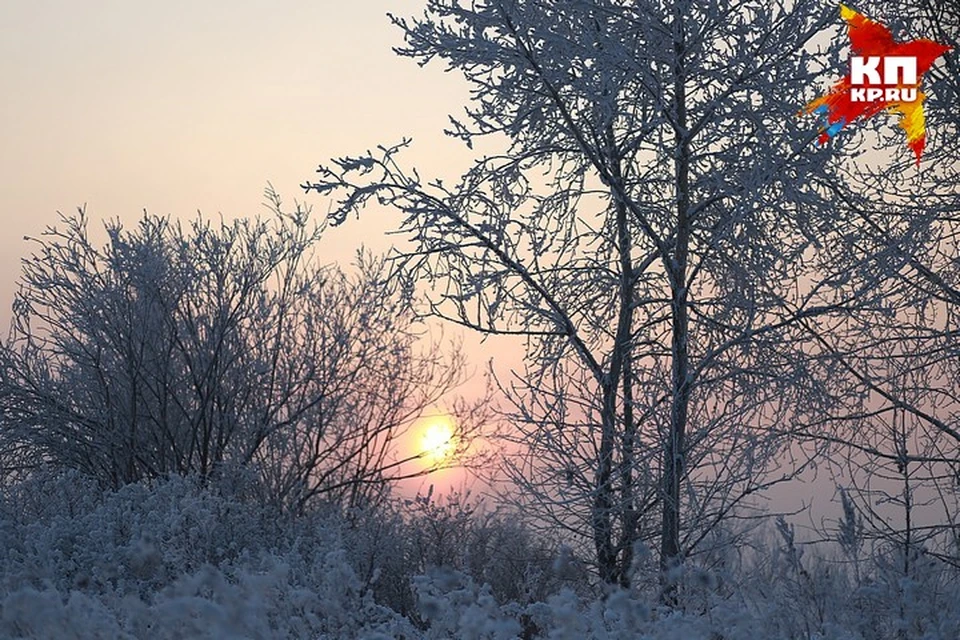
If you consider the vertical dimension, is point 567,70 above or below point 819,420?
above

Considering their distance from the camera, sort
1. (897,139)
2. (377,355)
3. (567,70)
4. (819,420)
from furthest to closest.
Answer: (377,355)
(897,139)
(819,420)
(567,70)

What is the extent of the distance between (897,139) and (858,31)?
1656 mm

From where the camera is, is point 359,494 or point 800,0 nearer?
point 800,0

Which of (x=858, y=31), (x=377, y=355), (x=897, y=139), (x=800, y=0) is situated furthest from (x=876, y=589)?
(x=377, y=355)

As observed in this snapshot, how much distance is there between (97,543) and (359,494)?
682cm

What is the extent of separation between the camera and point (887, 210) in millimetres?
10148

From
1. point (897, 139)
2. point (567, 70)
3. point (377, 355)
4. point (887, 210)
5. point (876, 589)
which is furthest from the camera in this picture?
point (377, 355)

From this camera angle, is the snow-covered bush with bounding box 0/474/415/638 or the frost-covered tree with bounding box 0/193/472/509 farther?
the frost-covered tree with bounding box 0/193/472/509

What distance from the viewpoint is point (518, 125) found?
9.37 meters

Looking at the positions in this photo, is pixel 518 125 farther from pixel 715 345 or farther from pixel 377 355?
pixel 377 355

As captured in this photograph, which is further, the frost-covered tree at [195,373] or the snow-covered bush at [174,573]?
the frost-covered tree at [195,373]

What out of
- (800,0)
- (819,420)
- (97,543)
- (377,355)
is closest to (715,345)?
(819,420)

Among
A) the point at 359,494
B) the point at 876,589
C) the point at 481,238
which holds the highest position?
the point at 481,238

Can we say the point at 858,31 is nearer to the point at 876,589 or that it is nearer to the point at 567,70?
the point at 567,70
